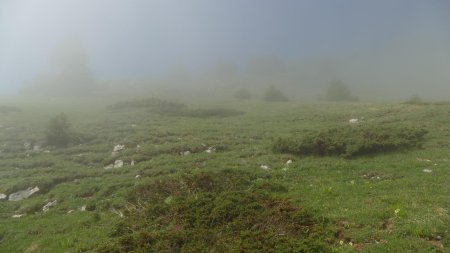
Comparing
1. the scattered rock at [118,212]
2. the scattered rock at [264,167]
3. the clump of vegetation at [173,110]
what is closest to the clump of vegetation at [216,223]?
the scattered rock at [118,212]

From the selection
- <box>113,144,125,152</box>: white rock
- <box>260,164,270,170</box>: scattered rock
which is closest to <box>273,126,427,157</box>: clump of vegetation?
<box>260,164,270,170</box>: scattered rock

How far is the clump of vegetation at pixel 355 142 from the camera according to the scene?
2902 centimetres

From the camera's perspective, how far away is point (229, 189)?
2123 centimetres

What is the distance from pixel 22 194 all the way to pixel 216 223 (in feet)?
57.5

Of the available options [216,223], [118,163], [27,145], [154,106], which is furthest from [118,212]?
[154,106]

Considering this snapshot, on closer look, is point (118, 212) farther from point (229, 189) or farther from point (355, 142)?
point (355, 142)

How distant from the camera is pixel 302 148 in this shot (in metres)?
30.6

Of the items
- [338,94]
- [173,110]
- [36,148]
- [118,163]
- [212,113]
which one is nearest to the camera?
[118,163]

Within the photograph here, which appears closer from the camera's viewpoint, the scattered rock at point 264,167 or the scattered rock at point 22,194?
the scattered rock at point 264,167

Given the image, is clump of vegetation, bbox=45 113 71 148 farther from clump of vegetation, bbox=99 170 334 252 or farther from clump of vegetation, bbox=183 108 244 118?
clump of vegetation, bbox=99 170 334 252

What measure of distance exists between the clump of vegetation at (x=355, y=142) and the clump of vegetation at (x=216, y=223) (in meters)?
9.89

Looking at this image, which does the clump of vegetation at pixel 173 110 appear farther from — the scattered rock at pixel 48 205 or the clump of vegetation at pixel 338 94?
the clump of vegetation at pixel 338 94

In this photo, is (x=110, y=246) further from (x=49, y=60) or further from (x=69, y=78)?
(x=49, y=60)

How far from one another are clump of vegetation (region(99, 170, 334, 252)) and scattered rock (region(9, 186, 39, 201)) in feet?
35.5
